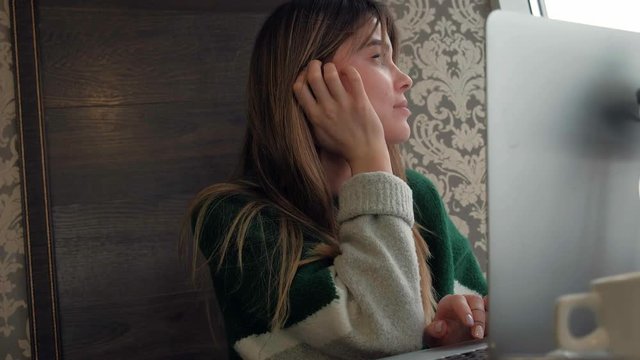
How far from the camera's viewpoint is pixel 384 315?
95 cm

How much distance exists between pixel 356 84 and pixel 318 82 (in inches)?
2.7

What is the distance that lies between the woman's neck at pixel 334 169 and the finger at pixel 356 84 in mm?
161

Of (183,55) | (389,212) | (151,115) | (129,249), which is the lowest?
(129,249)

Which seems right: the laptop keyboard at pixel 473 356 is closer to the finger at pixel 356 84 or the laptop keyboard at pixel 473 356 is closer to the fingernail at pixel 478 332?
the fingernail at pixel 478 332

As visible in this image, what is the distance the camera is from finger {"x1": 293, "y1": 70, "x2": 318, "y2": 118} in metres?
1.21

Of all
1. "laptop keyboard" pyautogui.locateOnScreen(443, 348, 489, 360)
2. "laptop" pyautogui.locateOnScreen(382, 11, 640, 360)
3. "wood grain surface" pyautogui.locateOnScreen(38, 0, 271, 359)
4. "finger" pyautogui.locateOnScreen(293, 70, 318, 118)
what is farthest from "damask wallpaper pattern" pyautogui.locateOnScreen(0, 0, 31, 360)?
"laptop" pyautogui.locateOnScreen(382, 11, 640, 360)

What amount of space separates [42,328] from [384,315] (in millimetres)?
772

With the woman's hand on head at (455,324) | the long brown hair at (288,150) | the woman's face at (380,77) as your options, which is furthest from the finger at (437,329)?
the woman's face at (380,77)

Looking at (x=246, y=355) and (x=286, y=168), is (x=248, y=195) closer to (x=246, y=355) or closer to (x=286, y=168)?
(x=286, y=168)

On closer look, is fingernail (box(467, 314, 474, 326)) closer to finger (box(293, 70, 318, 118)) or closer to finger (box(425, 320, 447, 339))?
finger (box(425, 320, 447, 339))

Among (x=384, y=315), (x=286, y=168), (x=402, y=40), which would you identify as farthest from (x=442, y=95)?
(x=384, y=315)

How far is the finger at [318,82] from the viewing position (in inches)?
47.1

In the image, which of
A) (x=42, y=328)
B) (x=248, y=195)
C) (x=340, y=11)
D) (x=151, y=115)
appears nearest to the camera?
(x=248, y=195)

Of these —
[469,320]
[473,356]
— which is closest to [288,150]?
[469,320]
